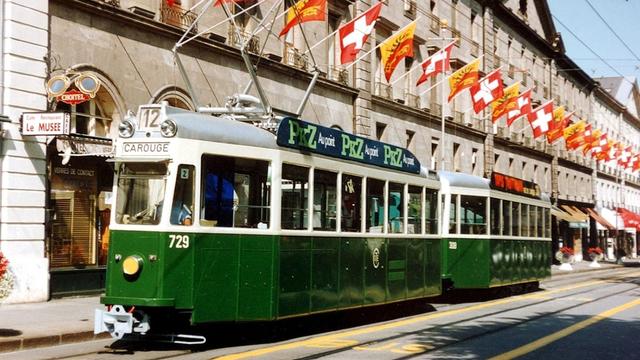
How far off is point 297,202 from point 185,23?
409 inches

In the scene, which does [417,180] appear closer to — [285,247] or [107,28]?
[285,247]

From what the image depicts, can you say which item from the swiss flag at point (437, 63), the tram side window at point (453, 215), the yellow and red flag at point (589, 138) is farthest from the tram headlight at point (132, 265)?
the yellow and red flag at point (589, 138)

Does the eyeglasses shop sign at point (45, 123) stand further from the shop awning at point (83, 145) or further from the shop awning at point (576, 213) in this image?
the shop awning at point (576, 213)

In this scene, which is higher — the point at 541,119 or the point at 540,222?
the point at 541,119

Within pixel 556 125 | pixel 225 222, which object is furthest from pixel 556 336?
pixel 556 125

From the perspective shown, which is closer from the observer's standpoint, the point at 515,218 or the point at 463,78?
the point at 515,218

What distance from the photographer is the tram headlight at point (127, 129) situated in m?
10.2

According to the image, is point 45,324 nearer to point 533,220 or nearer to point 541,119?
point 533,220

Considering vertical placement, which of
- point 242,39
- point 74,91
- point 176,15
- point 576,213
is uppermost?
point 176,15

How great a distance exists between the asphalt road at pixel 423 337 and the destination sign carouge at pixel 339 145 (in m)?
2.70

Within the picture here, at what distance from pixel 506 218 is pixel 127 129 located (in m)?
12.6

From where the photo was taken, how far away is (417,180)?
50.3ft

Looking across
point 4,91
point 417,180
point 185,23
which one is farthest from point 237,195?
point 185,23

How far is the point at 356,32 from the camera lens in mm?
22812
